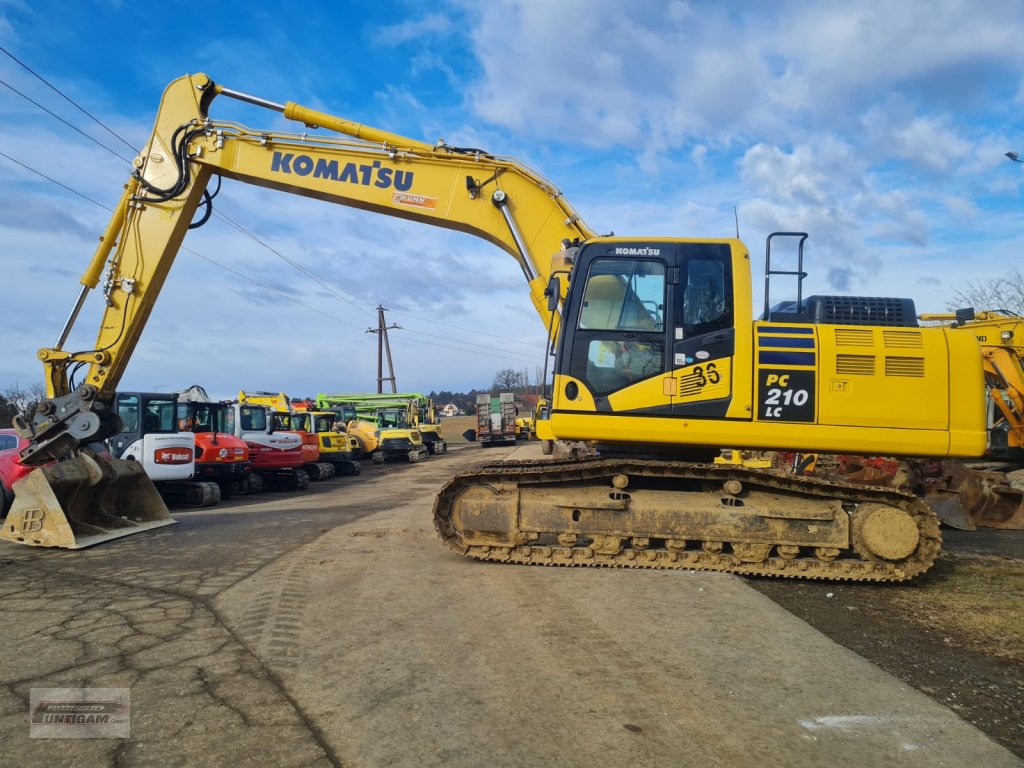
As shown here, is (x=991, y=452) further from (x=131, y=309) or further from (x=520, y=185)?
(x=131, y=309)

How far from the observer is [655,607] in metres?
5.46

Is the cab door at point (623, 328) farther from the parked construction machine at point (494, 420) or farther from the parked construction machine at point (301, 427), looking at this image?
the parked construction machine at point (494, 420)

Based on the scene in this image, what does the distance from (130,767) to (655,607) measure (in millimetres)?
3701

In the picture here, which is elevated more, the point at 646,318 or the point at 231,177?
the point at 231,177

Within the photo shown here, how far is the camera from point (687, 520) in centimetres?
657

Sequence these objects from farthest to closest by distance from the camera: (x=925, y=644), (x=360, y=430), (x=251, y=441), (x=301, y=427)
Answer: (x=360, y=430)
(x=301, y=427)
(x=251, y=441)
(x=925, y=644)

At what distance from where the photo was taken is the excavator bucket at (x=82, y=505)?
789 cm

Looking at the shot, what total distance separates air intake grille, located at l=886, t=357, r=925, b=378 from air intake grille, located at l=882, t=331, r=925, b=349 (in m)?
0.13

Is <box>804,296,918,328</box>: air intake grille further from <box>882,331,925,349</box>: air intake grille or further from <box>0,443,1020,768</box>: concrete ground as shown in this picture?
<box>0,443,1020,768</box>: concrete ground

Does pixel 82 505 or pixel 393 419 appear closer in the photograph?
pixel 82 505

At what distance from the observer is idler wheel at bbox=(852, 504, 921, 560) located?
6242 millimetres

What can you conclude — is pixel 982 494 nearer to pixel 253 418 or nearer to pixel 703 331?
pixel 703 331

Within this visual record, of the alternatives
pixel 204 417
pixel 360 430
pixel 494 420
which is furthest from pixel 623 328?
pixel 494 420

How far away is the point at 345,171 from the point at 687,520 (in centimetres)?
612
